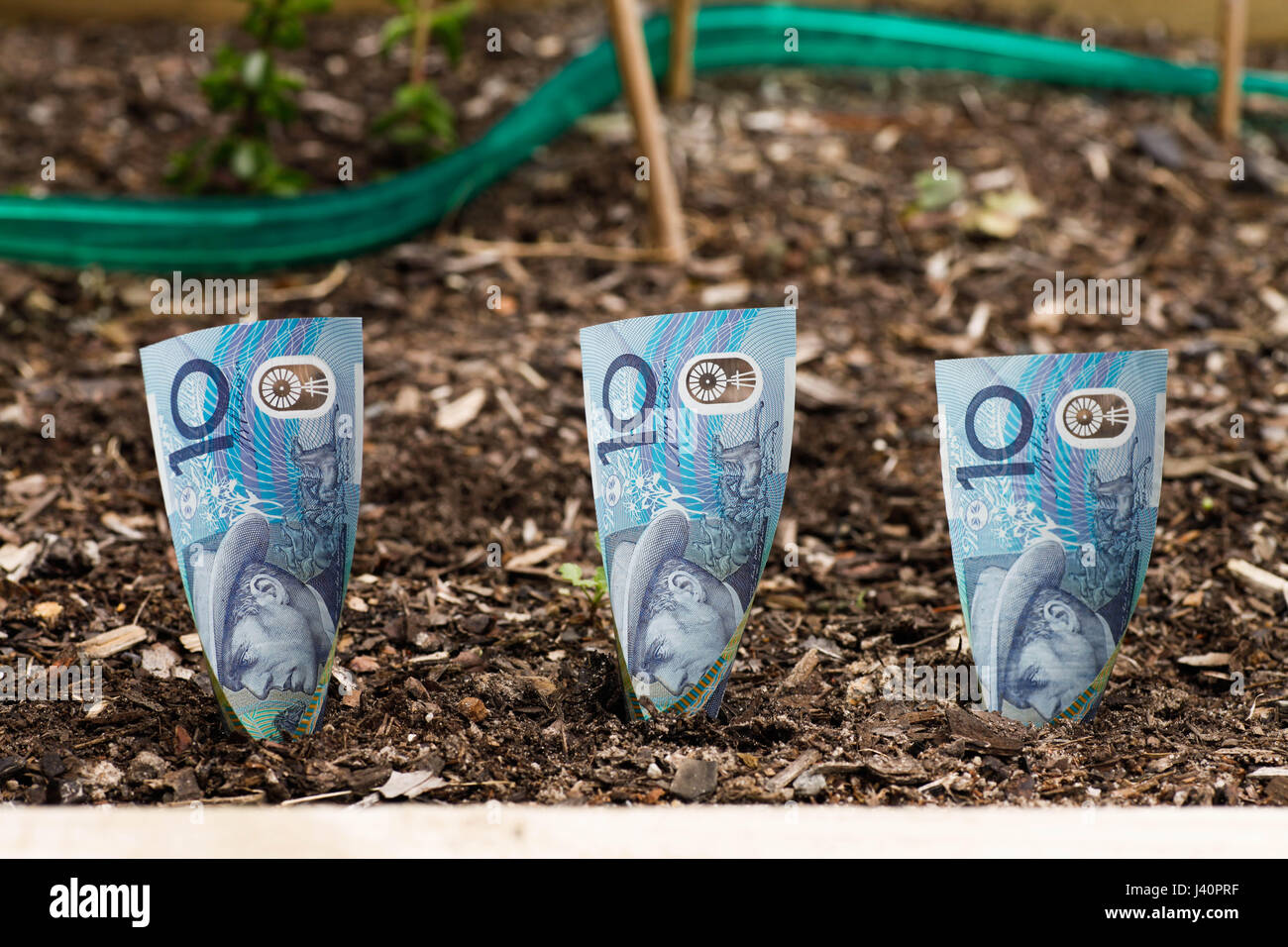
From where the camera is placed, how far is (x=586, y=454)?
2410 millimetres

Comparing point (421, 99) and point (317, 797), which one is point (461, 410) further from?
point (421, 99)

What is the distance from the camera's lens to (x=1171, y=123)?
12.6 ft

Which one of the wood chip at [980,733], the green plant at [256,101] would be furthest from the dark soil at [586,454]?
the green plant at [256,101]

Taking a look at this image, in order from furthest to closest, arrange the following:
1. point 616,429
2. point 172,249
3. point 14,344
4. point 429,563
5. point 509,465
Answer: point 172,249
point 14,344
point 509,465
point 429,563
point 616,429

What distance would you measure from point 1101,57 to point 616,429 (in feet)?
10.8

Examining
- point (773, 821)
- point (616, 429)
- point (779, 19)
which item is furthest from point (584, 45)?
point (773, 821)

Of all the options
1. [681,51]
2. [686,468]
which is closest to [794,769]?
[686,468]

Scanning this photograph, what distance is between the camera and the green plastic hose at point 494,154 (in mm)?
3010

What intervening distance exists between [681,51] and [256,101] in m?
1.37

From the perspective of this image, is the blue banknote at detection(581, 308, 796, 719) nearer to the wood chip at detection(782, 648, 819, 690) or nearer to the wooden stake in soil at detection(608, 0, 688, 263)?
the wood chip at detection(782, 648, 819, 690)
